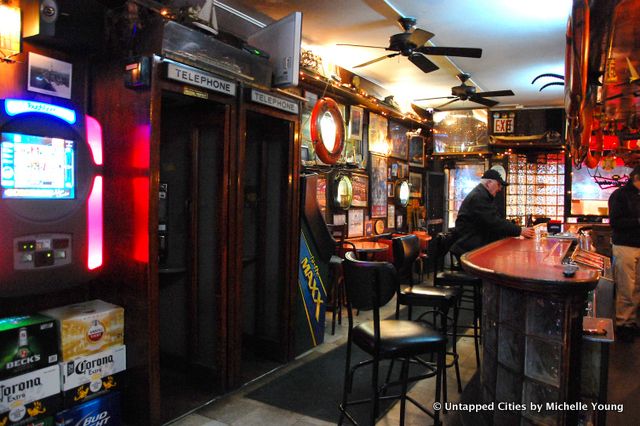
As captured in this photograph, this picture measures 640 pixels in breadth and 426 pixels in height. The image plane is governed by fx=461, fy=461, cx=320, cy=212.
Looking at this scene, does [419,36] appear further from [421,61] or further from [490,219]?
[490,219]

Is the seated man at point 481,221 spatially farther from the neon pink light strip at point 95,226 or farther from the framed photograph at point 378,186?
the neon pink light strip at point 95,226

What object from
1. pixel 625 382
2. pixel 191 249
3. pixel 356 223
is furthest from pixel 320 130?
pixel 625 382

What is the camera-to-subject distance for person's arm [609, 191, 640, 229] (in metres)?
5.00

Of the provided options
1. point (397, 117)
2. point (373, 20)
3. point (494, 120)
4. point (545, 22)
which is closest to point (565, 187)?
point (494, 120)

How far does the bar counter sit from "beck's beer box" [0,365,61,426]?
2.41m

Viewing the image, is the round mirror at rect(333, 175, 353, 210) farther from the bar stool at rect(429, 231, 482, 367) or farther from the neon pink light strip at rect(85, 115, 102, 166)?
the neon pink light strip at rect(85, 115, 102, 166)

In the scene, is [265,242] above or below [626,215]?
below

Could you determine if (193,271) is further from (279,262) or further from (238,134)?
(238,134)

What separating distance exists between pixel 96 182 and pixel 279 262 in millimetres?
1799

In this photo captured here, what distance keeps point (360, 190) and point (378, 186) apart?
2.21 ft

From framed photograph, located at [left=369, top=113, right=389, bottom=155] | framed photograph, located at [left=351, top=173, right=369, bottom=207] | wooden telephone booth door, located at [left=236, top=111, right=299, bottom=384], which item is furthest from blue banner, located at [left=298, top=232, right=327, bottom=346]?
framed photograph, located at [left=369, top=113, right=389, bottom=155]

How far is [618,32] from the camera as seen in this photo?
3.58 meters

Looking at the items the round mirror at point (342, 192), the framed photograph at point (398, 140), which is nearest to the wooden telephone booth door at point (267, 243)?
the round mirror at point (342, 192)

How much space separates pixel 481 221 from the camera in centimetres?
443
